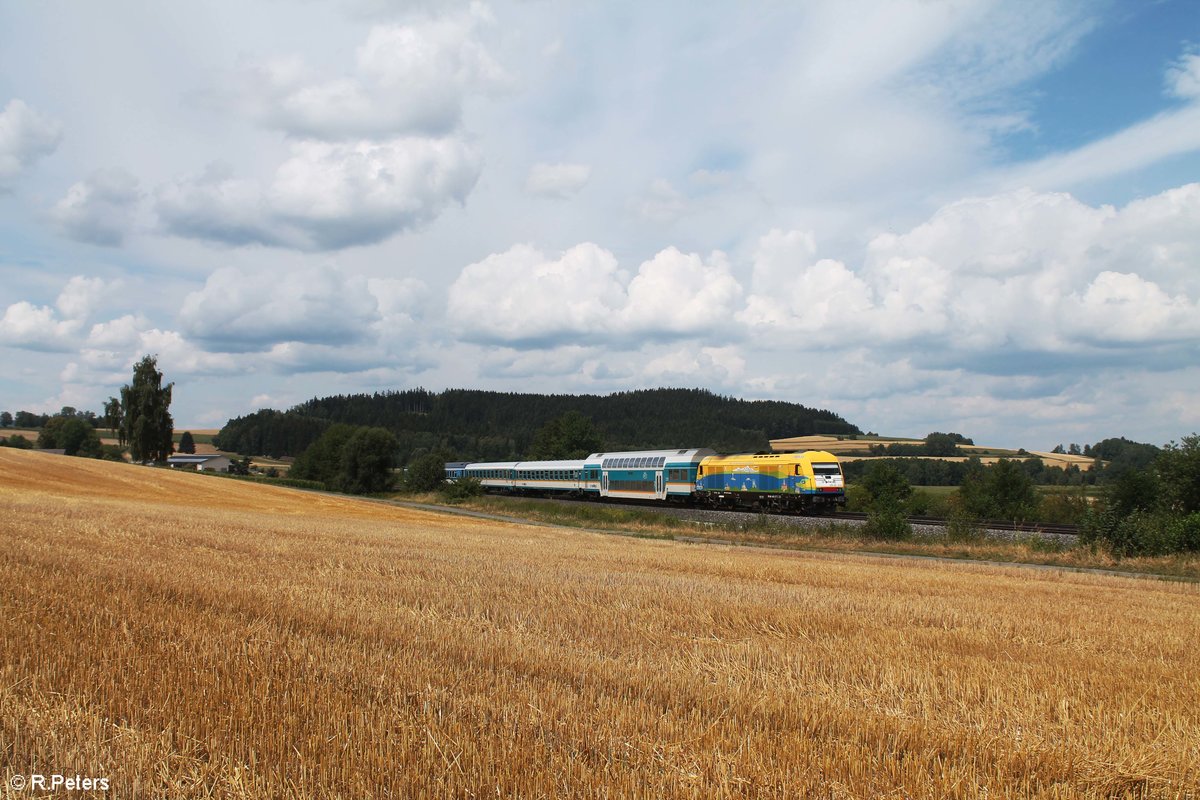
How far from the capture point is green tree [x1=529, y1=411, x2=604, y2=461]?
123 metres

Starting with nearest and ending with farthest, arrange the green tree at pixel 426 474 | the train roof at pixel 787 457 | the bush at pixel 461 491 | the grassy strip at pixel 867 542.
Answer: the grassy strip at pixel 867 542 → the train roof at pixel 787 457 → the bush at pixel 461 491 → the green tree at pixel 426 474

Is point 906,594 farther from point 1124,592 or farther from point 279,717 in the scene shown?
point 279,717

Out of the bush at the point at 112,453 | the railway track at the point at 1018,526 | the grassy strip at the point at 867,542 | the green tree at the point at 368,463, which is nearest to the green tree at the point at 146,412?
the green tree at the point at 368,463

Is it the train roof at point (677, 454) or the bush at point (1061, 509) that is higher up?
the train roof at point (677, 454)

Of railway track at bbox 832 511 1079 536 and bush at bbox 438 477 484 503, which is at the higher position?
railway track at bbox 832 511 1079 536

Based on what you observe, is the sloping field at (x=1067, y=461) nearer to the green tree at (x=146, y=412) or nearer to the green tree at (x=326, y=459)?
the green tree at (x=326, y=459)

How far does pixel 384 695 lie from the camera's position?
6477 mm

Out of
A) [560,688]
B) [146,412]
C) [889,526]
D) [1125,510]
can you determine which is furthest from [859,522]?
[146,412]

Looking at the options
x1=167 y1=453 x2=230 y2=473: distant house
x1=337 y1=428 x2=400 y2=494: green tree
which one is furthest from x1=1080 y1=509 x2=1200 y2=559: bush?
x1=167 y1=453 x2=230 y2=473: distant house

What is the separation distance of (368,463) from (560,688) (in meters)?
107

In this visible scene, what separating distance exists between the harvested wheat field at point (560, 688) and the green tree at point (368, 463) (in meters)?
97.0

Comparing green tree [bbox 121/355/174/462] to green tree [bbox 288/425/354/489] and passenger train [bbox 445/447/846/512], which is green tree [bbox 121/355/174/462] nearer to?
green tree [bbox 288/425/354/489]

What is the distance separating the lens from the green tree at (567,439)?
123 m

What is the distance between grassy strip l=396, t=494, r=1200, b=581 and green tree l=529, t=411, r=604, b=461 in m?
62.1
